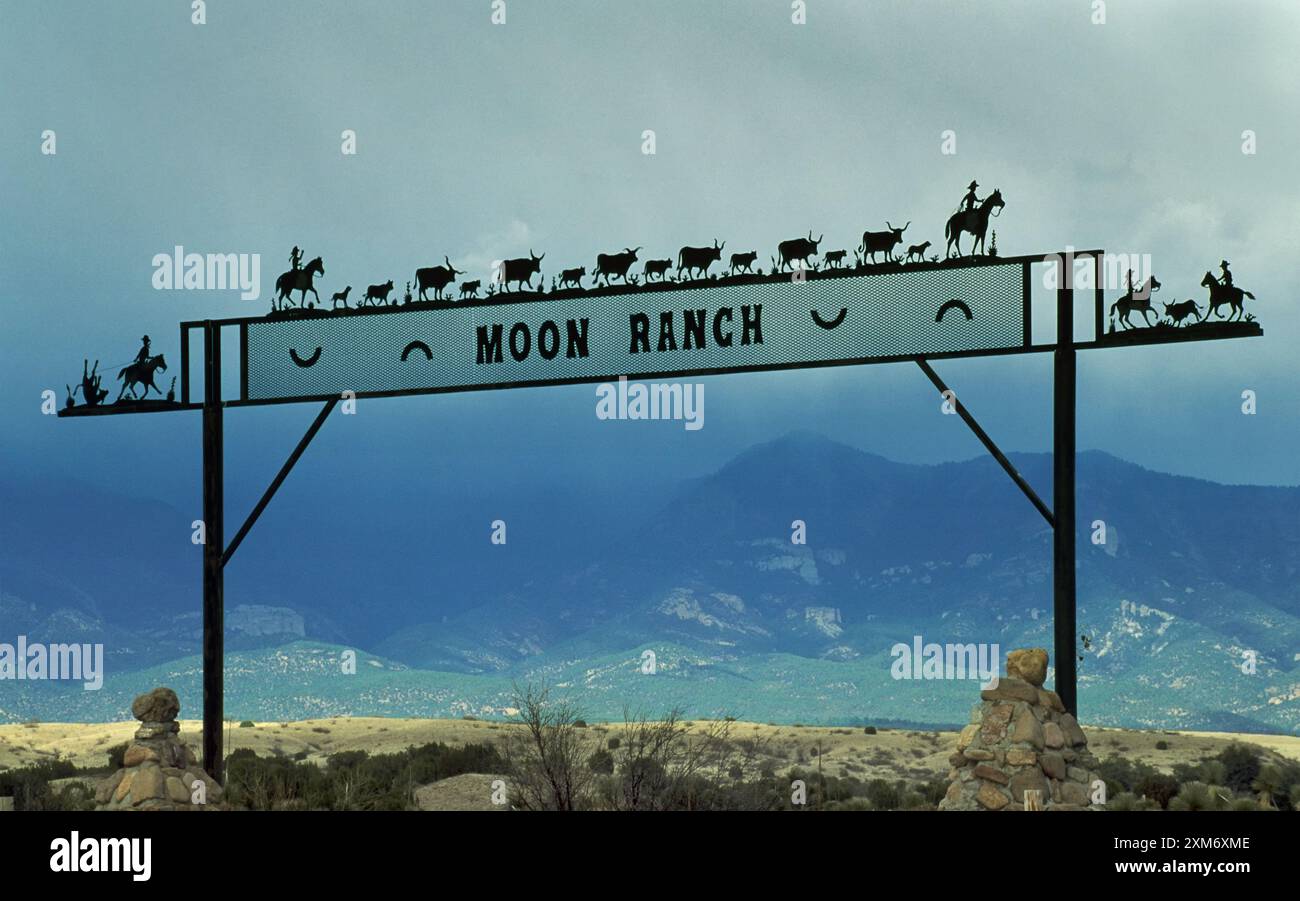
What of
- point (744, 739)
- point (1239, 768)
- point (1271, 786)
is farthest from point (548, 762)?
point (744, 739)

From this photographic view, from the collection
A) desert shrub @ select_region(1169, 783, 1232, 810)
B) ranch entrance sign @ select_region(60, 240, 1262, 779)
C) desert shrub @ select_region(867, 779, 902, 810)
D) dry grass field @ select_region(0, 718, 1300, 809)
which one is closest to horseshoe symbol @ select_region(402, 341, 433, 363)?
ranch entrance sign @ select_region(60, 240, 1262, 779)

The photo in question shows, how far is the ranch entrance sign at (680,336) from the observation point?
14203 mm

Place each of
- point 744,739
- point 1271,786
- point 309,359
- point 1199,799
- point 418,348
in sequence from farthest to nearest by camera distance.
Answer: point 744,739 < point 1271,786 < point 1199,799 < point 309,359 < point 418,348

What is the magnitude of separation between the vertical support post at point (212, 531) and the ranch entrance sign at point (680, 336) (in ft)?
0.06

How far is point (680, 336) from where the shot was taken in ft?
51.6

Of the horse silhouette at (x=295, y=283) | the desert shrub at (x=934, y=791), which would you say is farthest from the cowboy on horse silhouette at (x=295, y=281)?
the desert shrub at (x=934, y=791)

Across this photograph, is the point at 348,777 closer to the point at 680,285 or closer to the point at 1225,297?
the point at 680,285

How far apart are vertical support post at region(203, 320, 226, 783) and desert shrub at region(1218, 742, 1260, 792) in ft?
42.8

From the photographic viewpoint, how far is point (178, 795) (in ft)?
46.1

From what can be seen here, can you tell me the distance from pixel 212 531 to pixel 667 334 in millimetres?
5384
